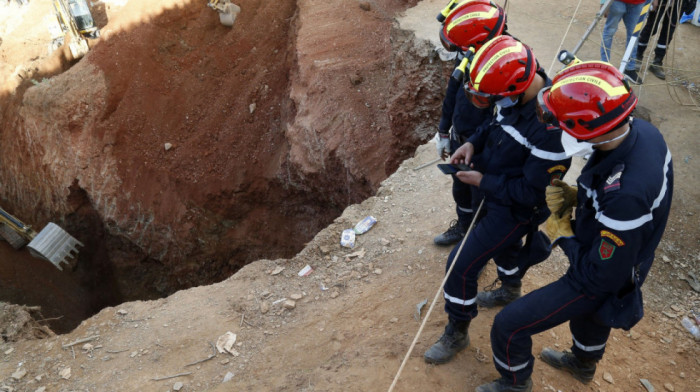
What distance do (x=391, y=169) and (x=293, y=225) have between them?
3167 mm

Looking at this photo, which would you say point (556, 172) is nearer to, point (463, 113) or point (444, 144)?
point (463, 113)

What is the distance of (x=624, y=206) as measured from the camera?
7.95 ft

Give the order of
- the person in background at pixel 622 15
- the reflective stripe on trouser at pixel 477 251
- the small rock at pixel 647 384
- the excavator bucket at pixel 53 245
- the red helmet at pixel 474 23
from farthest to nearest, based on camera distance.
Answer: the excavator bucket at pixel 53 245, the person in background at pixel 622 15, the red helmet at pixel 474 23, the small rock at pixel 647 384, the reflective stripe on trouser at pixel 477 251

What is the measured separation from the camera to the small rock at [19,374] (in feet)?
15.0

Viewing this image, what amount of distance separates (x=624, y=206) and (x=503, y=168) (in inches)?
42.2

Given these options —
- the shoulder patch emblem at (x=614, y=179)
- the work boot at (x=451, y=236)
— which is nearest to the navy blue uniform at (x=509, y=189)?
the shoulder patch emblem at (x=614, y=179)

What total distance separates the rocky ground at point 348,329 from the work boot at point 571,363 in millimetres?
60

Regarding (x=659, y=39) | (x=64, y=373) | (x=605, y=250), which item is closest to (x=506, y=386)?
(x=605, y=250)

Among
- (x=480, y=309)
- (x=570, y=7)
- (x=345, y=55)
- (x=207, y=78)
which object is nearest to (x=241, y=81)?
(x=207, y=78)

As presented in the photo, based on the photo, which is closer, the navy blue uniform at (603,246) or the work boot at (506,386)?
the navy blue uniform at (603,246)

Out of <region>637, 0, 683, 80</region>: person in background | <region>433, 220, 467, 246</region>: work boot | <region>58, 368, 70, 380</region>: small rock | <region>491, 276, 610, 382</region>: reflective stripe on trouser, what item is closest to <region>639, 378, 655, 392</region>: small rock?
<region>491, 276, 610, 382</region>: reflective stripe on trouser

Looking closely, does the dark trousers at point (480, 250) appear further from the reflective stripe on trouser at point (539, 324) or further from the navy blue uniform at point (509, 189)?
the reflective stripe on trouser at point (539, 324)

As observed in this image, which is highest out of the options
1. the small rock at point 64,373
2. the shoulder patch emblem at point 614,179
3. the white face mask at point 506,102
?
the white face mask at point 506,102

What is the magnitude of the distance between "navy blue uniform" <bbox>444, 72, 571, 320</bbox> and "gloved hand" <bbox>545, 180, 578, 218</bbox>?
81 mm
